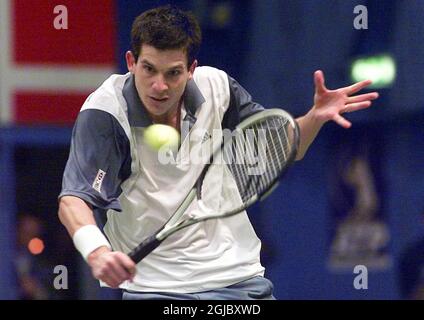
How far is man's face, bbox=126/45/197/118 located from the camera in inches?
148

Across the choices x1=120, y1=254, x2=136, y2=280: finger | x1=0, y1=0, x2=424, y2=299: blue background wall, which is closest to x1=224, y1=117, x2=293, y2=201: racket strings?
x1=120, y1=254, x2=136, y2=280: finger

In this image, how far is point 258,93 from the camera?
484 centimetres

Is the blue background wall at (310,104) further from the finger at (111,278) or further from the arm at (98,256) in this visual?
the finger at (111,278)

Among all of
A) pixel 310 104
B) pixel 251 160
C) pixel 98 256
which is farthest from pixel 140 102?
pixel 310 104

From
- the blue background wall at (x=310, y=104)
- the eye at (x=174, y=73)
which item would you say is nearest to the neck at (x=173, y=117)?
the eye at (x=174, y=73)

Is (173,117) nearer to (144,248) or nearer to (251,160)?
(251,160)

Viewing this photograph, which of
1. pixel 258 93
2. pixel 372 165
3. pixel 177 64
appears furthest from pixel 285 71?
pixel 177 64

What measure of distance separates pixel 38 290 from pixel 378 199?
51.1 inches

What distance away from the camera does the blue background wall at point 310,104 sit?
15.8ft

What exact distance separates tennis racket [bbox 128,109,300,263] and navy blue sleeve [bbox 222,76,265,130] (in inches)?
2.0

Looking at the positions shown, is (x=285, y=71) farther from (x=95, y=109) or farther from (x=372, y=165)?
(x=95, y=109)

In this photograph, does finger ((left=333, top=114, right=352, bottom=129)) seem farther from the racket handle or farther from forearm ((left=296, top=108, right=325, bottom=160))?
the racket handle

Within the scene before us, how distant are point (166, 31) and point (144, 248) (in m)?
0.64

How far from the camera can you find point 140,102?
3.83m
